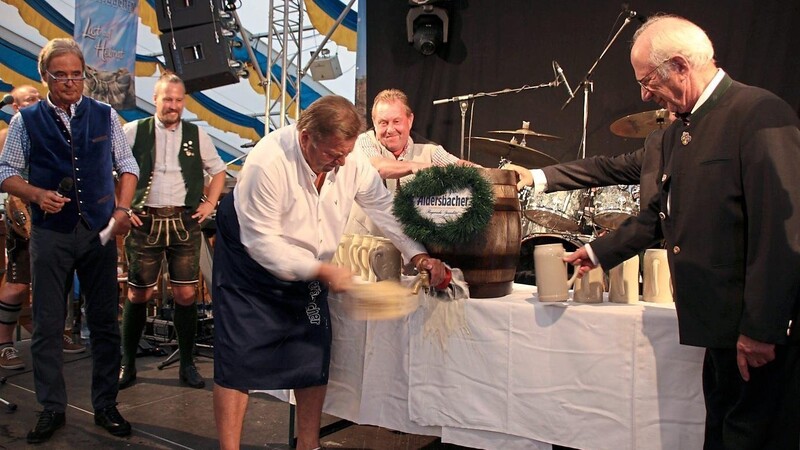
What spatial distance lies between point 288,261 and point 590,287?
1006 millimetres

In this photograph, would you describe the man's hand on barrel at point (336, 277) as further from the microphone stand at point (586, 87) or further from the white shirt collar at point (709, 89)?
the microphone stand at point (586, 87)

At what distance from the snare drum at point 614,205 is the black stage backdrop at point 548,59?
3.53ft

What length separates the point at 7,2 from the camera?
22.8 ft

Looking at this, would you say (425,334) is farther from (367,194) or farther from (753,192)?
(753,192)

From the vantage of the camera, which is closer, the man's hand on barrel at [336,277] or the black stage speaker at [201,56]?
the man's hand on barrel at [336,277]

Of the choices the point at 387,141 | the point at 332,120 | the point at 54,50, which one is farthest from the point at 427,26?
the point at 332,120

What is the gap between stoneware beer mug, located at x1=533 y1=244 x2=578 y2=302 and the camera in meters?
2.04

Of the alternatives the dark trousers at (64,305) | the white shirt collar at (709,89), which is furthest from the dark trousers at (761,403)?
the dark trousers at (64,305)

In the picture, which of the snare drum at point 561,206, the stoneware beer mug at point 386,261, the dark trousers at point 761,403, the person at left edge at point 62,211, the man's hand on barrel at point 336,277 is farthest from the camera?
the snare drum at point 561,206

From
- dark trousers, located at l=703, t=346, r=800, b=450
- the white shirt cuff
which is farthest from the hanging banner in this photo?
dark trousers, located at l=703, t=346, r=800, b=450

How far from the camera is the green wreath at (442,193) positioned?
6.87 feet

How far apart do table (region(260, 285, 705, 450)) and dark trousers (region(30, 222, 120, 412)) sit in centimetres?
141

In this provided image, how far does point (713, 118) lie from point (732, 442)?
2.73 ft

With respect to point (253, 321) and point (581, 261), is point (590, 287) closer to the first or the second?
point (581, 261)
